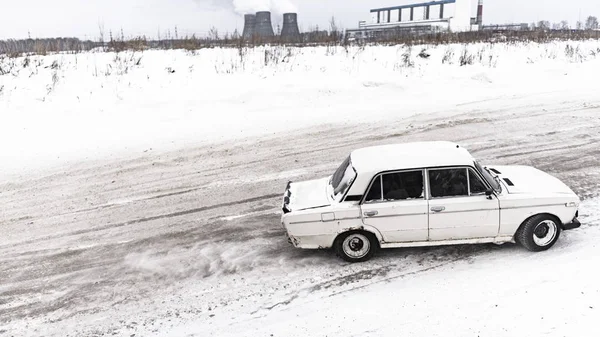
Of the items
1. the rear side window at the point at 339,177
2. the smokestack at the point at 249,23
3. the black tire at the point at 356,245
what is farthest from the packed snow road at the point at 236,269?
the smokestack at the point at 249,23

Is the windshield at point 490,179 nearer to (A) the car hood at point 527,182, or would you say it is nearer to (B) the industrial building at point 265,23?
(A) the car hood at point 527,182

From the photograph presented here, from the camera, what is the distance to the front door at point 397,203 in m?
6.58

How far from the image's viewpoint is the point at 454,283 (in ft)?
20.3

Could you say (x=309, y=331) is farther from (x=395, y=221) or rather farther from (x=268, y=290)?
(x=395, y=221)

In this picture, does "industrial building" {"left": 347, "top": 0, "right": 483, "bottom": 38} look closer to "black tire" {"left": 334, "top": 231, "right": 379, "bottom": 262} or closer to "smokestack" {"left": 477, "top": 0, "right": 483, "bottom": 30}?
"smokestack" {"left": 477, "top": 0, "right": 483, "bottom": 30}

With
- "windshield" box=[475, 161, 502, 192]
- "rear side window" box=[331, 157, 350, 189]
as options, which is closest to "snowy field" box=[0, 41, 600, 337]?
"windshield" box=[475, 161, 502, 192]

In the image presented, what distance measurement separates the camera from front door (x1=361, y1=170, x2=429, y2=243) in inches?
259

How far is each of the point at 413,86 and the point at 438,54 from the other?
6108 mm

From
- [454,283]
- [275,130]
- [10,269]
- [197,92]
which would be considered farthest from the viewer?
[197,92]

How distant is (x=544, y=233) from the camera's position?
22.1 ft

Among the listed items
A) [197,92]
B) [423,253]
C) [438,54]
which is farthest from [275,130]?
[438,54]

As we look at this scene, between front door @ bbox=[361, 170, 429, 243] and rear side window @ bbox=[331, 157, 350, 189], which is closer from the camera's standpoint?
front door @ bbox=[361, 170, 429, 243]

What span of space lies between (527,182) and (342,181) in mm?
2735

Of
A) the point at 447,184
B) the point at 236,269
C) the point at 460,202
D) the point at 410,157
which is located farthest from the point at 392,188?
the point at 236,269
